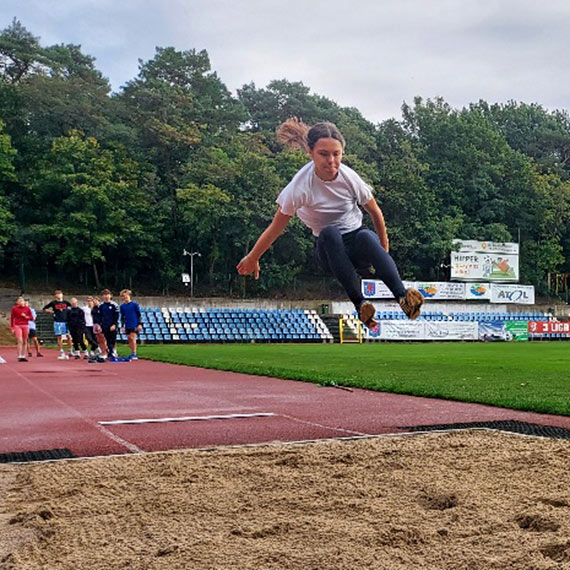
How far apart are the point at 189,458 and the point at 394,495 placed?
1909mm

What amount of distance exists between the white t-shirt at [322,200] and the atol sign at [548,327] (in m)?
37.3

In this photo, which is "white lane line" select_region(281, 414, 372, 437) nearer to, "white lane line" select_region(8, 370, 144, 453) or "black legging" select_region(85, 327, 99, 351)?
"white lane line" select_region(8, 370, 144, 453)

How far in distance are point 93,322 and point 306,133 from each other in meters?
14.3

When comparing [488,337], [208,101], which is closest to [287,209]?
[488,337]

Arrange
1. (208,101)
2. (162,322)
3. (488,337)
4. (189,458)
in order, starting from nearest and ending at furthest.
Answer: (189,458)
(162,322)
(488,337)
(208,101)

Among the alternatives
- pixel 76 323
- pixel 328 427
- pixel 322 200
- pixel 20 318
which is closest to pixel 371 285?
pixel 328 427

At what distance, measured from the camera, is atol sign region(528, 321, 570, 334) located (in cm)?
4125

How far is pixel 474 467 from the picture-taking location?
4.98 meters

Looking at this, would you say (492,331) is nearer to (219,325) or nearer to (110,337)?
(219,325)

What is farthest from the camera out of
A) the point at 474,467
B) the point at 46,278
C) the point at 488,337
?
the point at 46,278

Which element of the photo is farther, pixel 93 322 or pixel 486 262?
pixel 486 262

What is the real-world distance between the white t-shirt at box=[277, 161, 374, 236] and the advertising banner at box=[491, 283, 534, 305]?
41546mm

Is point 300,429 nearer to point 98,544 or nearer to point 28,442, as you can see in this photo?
point 28,442

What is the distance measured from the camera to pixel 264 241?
272 inches
